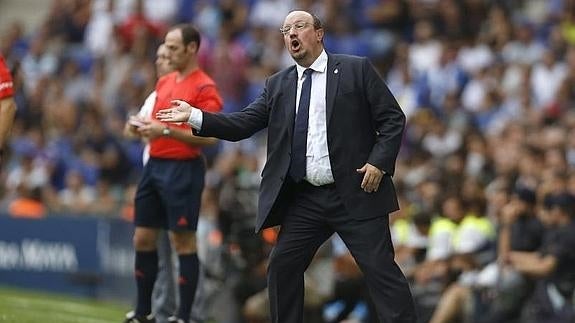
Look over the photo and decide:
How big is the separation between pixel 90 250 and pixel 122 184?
8.20ft

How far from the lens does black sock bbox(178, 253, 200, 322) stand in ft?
37.7

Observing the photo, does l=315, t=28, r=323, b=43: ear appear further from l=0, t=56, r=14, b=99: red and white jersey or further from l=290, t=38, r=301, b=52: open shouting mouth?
l=0, t=56, r=14, b=99: red and white jersey

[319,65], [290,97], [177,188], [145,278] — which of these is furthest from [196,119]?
[145,278]

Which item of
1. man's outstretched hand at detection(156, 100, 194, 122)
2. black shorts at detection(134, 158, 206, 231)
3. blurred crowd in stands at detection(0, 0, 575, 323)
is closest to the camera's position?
man's outstretched hand at detection(156, 100, 194, 122)

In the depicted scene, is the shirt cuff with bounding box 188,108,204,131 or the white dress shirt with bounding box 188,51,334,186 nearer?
the shirt cuff with bounding box 188,108,204,131

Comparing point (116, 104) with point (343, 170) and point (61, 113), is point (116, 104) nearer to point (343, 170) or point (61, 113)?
point (61, 113)

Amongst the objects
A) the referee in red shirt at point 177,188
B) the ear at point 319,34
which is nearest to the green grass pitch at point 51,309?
the referee in red shirt at point 177,188

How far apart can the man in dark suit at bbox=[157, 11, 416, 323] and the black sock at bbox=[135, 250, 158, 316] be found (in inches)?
64.9

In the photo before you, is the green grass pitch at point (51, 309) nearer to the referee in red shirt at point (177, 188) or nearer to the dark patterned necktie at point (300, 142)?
the referee in red shirt at point (177, 188)

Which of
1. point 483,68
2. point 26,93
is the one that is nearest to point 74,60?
point 26,93

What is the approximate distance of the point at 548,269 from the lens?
13.7 metres

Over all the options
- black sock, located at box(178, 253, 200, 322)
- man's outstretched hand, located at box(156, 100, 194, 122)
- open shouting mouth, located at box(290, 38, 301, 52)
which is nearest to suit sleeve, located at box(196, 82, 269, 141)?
man's outstretched hand, located at box(156, 100, 194, 122)

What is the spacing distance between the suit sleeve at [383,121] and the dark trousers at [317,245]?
438 millimetres

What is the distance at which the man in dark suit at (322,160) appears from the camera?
9938mm
